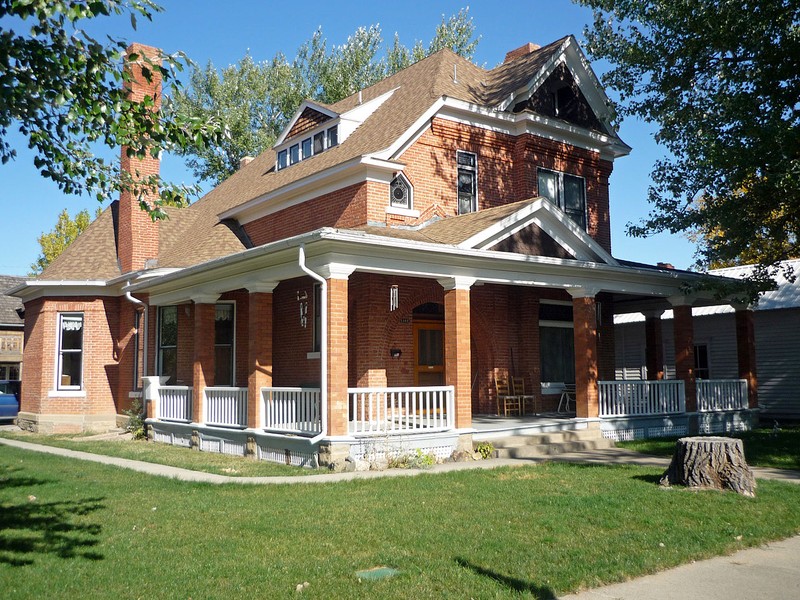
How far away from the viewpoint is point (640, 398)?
55.2ft

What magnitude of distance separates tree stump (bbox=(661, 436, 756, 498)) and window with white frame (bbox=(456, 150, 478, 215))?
29.1 feet

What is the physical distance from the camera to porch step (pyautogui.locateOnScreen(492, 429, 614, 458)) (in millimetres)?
13789

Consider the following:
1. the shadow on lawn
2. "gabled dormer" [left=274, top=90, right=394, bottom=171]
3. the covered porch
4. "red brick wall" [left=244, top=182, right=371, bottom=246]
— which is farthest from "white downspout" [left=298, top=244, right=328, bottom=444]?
"gabled dormer" [left=274, top=90, right=394, bottom=171]

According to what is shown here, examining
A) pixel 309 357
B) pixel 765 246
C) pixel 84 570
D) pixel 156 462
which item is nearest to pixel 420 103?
pixel 309 357

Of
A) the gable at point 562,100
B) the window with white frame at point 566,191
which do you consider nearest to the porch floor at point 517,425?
the window with white frame at point 566,191

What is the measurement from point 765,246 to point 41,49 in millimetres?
31352

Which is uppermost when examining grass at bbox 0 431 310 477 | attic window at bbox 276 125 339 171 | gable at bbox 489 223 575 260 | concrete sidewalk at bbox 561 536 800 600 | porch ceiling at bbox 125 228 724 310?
attic window at bbox 276 125 339 171

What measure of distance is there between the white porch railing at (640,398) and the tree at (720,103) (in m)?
3.05

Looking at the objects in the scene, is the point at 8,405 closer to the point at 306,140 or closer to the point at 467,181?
the point at 306,140

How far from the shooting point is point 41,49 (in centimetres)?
734

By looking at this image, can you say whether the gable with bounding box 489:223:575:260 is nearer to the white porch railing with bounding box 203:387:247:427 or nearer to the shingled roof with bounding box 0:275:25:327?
the white porch railing with bounding box 203:387:247:427

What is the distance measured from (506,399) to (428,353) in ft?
7.23

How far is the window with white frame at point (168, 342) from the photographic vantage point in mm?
18453

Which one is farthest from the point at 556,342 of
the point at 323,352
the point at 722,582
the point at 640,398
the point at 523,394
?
the point at 722,582
